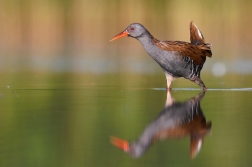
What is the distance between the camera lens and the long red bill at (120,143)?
6.07 metres


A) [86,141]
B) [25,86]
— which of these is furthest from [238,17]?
[86,141]

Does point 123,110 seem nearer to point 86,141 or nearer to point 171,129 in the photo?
point 171,129

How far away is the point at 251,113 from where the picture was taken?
317 inches

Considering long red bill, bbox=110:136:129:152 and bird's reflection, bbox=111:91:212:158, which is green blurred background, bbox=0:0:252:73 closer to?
bird's reflection, bbox=111:91:212:158

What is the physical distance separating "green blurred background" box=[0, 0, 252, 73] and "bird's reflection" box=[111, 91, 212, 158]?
39.8ft

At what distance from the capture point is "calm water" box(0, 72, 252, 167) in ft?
18.8

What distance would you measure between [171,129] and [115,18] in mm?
18883

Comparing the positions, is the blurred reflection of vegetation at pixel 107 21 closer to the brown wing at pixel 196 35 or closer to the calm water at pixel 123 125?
the brown wing at pixel 196 35

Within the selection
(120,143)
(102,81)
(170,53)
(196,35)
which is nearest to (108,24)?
(102,81)

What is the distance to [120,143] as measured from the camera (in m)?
6.23

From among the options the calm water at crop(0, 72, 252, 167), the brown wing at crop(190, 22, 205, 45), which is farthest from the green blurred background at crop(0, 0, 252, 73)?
the calm water at crop(0, 72, 252, 167)

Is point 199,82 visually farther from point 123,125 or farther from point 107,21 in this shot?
point 107,21

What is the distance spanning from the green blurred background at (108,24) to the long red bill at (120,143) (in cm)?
1389

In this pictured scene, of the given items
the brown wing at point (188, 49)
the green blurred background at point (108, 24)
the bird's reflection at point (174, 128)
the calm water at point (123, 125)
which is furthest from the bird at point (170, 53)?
the green blurred background at point (108, 24)
